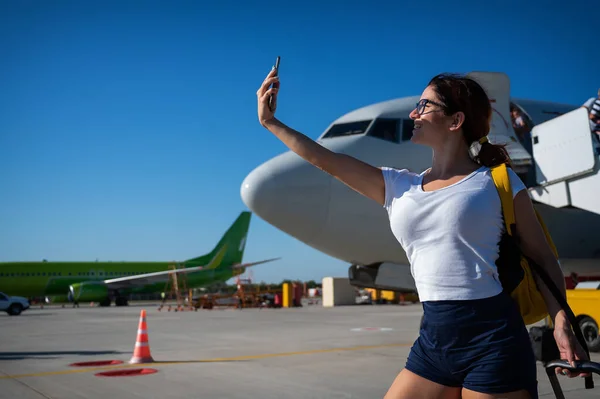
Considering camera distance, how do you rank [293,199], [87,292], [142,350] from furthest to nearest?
[87,292], [293,199], [142,350]

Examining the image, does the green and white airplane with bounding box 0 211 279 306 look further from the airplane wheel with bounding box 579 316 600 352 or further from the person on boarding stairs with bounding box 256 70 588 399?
the person on boarding stairs with bounding box 256 70 588 399

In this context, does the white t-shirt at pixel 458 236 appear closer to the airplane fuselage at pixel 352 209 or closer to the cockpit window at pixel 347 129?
the airplane fuselage at pixel 352 209

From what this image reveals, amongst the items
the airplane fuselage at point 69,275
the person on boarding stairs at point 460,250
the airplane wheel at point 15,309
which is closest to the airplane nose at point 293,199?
the person on boarding stairs at point 460,250

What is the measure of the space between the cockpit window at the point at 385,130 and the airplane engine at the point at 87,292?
34.4m

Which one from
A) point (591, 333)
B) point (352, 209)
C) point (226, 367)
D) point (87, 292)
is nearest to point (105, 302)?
point (87, 292)

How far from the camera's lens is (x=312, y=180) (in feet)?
27.9

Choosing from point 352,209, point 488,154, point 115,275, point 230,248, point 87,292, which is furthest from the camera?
point 230,248

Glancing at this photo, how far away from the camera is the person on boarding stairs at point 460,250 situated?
1.66m

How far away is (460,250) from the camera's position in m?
1.74

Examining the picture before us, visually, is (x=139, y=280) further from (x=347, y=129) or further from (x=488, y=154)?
(x=488, y=154)

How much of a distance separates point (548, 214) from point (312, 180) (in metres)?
3.79

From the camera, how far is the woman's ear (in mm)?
1919

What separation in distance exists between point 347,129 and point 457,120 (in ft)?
26.0

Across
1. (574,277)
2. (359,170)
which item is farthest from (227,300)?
(359,170)
